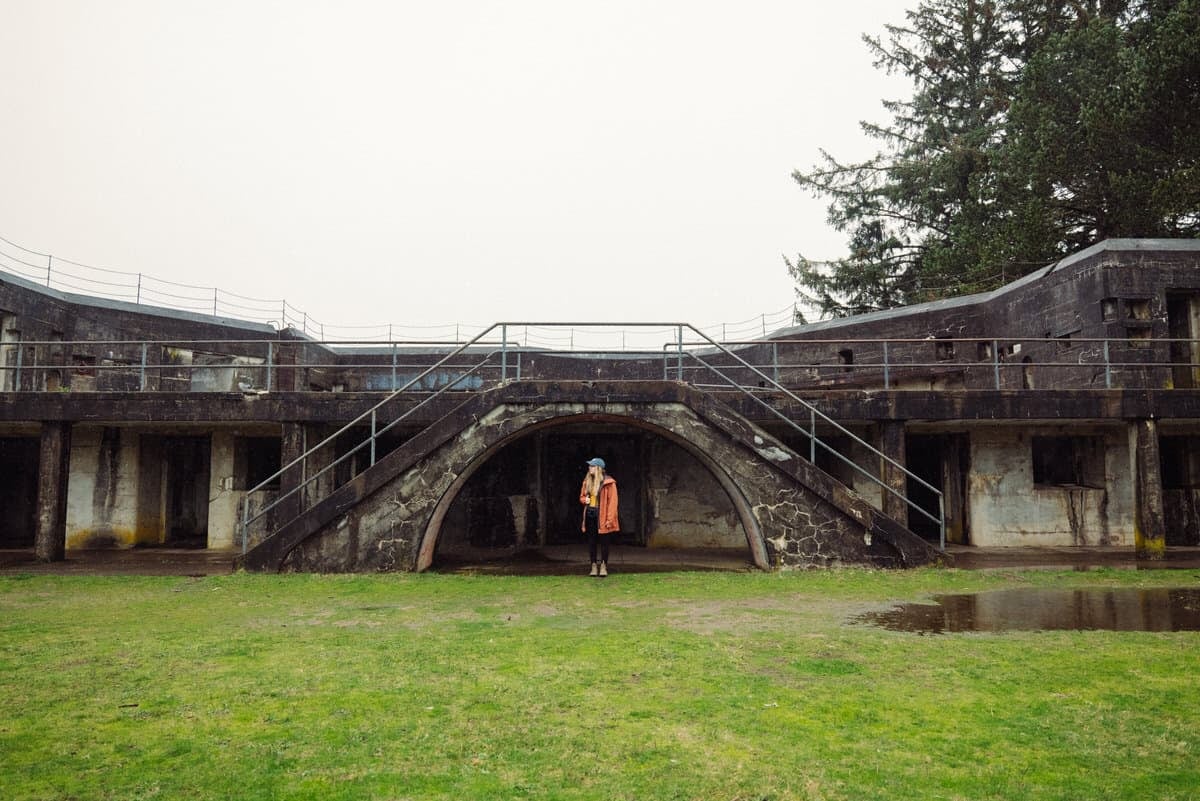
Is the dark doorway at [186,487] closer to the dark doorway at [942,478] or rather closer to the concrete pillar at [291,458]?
the concrete pillar at [291,458]

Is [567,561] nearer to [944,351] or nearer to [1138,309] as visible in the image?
[944,351]

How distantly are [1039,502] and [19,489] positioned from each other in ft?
74.6

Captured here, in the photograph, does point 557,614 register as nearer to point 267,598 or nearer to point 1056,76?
point 267,598

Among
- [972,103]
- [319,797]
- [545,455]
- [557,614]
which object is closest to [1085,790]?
[319,797]

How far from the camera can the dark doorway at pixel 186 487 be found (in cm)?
1745

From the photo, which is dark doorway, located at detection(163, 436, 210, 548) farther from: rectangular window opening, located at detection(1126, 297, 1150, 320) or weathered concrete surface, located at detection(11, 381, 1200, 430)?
rectangular window opening, located at detection(1126, 297, 1150, 320)

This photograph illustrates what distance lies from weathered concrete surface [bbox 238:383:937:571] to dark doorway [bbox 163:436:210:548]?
24.9 ft

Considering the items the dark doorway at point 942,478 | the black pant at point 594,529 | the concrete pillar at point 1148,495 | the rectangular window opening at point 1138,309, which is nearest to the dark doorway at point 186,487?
the black pant at point 594,529

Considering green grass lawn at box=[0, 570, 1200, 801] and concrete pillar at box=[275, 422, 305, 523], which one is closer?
green grass lawn at box=[0, 570, 1200, 801]

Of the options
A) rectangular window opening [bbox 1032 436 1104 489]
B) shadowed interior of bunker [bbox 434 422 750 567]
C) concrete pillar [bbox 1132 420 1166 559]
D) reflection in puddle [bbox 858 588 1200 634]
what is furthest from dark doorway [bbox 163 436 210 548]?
concrete pillar [bbox 1132 420 1166 559]

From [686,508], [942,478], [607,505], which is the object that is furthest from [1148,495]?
[607,505]

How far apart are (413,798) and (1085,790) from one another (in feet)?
10.8

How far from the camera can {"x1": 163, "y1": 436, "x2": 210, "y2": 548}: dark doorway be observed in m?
17.5

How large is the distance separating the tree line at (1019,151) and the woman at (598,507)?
16.5 m
